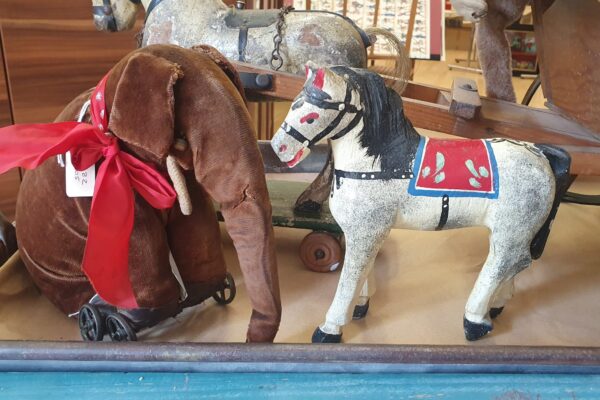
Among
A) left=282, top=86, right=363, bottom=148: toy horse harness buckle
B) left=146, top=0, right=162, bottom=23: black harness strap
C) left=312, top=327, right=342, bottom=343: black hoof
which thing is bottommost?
left=312, top=327, right=342, bottom=343: black hoof

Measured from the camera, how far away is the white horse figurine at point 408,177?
2.47ft

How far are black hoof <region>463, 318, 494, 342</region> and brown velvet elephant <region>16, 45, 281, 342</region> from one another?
0.35 m

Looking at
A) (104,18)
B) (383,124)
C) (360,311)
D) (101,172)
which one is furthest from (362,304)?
(104,18)

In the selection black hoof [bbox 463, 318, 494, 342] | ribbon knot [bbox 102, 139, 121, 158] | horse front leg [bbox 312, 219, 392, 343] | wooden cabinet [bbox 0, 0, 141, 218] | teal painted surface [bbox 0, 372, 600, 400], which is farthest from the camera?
wooden cabinet [bbox 0, 0, 141, 218]

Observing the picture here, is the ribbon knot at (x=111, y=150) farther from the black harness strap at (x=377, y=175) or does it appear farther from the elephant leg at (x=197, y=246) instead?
the black harness strap at (x=377, y=175)

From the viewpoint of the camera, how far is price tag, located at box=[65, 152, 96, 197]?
74 centimetres

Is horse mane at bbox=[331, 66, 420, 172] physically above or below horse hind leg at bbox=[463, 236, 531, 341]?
above

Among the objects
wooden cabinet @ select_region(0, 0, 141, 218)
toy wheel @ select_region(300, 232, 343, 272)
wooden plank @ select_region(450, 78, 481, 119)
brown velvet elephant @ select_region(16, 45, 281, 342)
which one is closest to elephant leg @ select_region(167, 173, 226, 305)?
brown velvet elephant @ select_region(16, 45, 281, 342)

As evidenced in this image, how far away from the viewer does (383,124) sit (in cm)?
78

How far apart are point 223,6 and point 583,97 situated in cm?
74

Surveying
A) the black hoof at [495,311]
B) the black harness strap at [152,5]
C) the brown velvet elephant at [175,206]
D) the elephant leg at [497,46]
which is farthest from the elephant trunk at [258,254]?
the elephant leg at [497,46]

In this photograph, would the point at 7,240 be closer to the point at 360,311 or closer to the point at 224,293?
the point at 224,293

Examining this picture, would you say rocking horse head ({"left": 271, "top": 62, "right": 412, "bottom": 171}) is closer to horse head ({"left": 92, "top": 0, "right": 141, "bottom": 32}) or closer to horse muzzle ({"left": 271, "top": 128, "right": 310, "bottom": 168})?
horse muzzle ({"left": 271, "top": 128, "right": 310, "bottom": 168})

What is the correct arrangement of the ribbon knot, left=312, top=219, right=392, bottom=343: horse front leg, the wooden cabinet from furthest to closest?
the wooden cabinet
left=312, top=219, right=392, bottom=343: horse front leg
the ribbon knot
